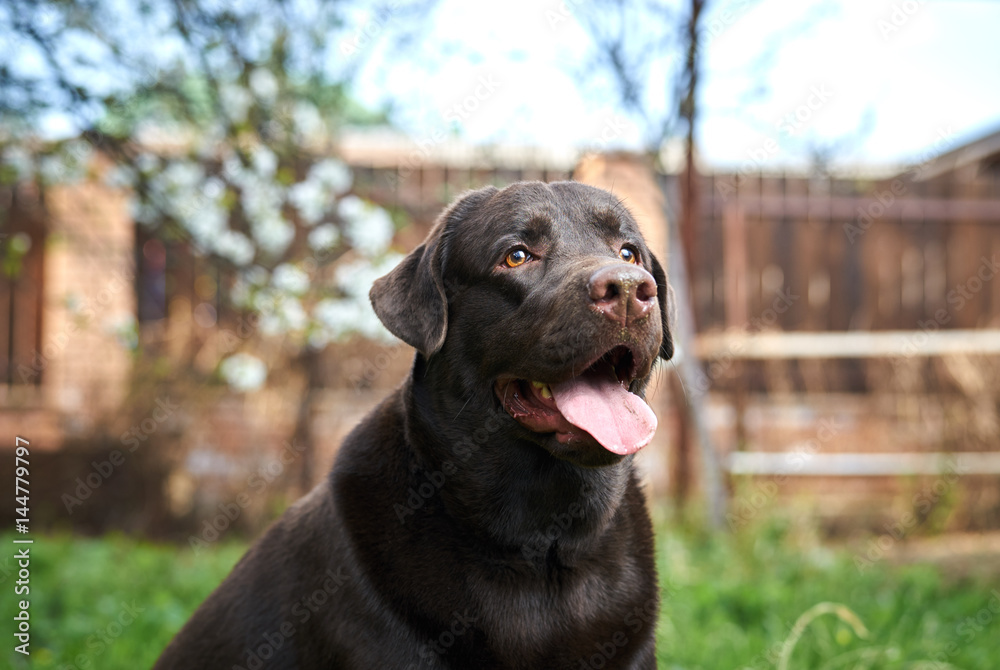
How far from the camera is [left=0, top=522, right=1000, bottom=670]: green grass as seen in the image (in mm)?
3424

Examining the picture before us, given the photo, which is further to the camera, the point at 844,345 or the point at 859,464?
the point at 844,345

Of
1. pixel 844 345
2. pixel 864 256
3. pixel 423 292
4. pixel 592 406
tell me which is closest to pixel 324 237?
pixel 423 292

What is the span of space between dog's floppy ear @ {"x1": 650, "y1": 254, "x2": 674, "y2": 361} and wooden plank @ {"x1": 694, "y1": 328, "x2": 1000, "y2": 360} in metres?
3.37

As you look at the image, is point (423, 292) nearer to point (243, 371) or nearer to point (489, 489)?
point (489, 489)

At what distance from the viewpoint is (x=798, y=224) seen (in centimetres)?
832

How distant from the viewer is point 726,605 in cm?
412

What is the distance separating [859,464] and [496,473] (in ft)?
16.4

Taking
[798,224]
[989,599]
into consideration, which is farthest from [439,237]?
[798,224]

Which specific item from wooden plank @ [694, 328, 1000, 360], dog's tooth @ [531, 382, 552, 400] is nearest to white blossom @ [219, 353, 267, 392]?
wooden plank @ [694, 328, 1000, 360]

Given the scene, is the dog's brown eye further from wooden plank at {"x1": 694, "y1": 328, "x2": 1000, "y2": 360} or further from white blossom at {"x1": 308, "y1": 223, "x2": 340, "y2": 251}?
wooden plank at {"x1": 694, "y1": 328, "x2": 1000, "y2": 360}

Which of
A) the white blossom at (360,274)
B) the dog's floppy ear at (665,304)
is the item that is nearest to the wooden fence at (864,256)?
the white blossom at (360,274)

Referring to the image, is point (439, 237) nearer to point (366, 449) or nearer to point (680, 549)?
point (366, 449)

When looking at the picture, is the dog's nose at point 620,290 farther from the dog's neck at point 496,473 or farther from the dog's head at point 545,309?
the dog's neck at point 496,473

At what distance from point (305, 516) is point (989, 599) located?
3.79 meters
